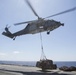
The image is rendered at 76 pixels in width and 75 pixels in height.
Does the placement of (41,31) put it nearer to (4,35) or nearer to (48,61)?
(48,61)

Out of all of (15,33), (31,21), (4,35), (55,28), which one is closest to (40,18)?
(31,21)

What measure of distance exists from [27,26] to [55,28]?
26.9 ft

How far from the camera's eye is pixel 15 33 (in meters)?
48.8

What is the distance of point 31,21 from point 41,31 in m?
3.73

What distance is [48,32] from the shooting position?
40.3 meters

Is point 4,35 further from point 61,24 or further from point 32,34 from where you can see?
point 61,24

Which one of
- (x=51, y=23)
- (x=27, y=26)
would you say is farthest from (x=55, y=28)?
(x=27, y=26)

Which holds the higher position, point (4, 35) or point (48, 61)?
point (4, 35)

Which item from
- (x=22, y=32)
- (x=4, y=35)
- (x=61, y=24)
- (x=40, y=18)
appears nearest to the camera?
(x=61, y=24)

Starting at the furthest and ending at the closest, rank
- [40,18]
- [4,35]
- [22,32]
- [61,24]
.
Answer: [4,35], [22,32], [40,18], [61,24]

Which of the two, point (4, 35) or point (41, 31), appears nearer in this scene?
point (41, 31)

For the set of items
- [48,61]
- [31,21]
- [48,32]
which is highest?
[31,21]

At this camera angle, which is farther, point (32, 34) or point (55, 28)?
point (32, 34)

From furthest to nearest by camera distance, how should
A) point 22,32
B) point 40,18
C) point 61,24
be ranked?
point 22,32, point 40,18, point 61,24
